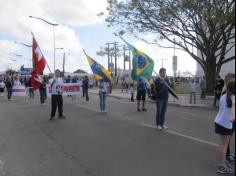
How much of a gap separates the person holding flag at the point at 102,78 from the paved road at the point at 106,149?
3371 millimetres

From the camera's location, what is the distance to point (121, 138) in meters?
11.1

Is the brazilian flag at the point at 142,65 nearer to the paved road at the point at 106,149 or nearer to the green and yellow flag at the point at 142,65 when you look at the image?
the green and yellow flag at the point at 142,65

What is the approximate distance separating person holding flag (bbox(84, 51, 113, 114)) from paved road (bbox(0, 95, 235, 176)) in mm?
3371

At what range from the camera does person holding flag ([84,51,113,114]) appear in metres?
18.0

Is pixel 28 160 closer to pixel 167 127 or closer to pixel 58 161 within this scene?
pixel 58 161

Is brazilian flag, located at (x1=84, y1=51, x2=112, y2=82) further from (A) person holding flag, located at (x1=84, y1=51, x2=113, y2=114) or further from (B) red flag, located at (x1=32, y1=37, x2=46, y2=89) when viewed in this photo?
(B) red flag, located at (x1=32, y1=37, x2=46, y2=89)

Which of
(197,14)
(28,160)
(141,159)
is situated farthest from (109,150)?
(197,14)

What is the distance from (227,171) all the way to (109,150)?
9.67 feet

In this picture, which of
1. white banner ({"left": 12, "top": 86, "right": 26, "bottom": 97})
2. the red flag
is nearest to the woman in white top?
the red flag

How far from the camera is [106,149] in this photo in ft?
31.2

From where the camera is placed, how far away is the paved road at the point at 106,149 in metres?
7.66

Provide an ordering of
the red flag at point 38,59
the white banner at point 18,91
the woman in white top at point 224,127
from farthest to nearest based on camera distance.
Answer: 1. the white banner at point 18,91
2. the red flag at point 38,59
3. the woman in white top at point 224,127

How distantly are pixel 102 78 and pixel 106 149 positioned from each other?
915cm

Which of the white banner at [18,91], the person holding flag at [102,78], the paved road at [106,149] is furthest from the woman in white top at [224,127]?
the white banner at [18,91]
